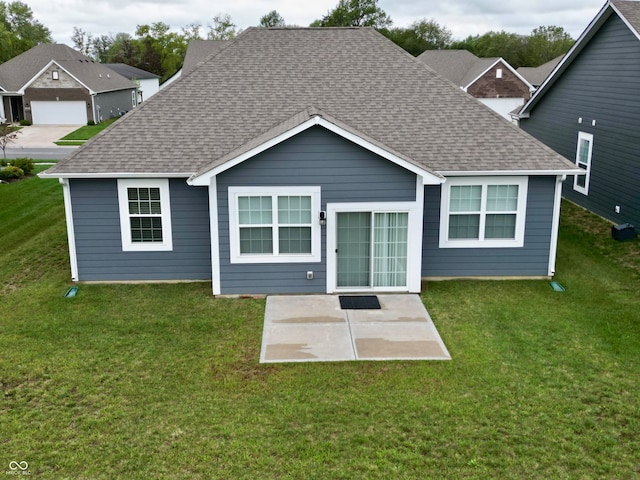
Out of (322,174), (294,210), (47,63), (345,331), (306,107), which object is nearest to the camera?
(345,331)

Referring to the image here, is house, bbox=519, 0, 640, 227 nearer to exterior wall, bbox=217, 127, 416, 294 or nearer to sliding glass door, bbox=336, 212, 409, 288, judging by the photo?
sliding glass door, bbox=336, 212, 409, 288

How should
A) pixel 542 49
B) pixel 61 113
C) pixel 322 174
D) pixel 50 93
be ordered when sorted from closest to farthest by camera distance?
pixel 322 174 → pixel 50 93 → pixel 61 113 → pixel 542 49

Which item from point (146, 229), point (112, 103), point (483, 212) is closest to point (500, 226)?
point (483, 212)

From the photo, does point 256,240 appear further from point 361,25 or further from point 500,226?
point 361,25

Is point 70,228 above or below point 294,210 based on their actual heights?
below

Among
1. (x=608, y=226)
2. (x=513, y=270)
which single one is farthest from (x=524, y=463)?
(x=608, y=226)

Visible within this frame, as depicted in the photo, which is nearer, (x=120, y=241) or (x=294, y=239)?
(x=294, y=239)

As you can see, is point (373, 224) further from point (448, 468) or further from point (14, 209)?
point (14, 209)
